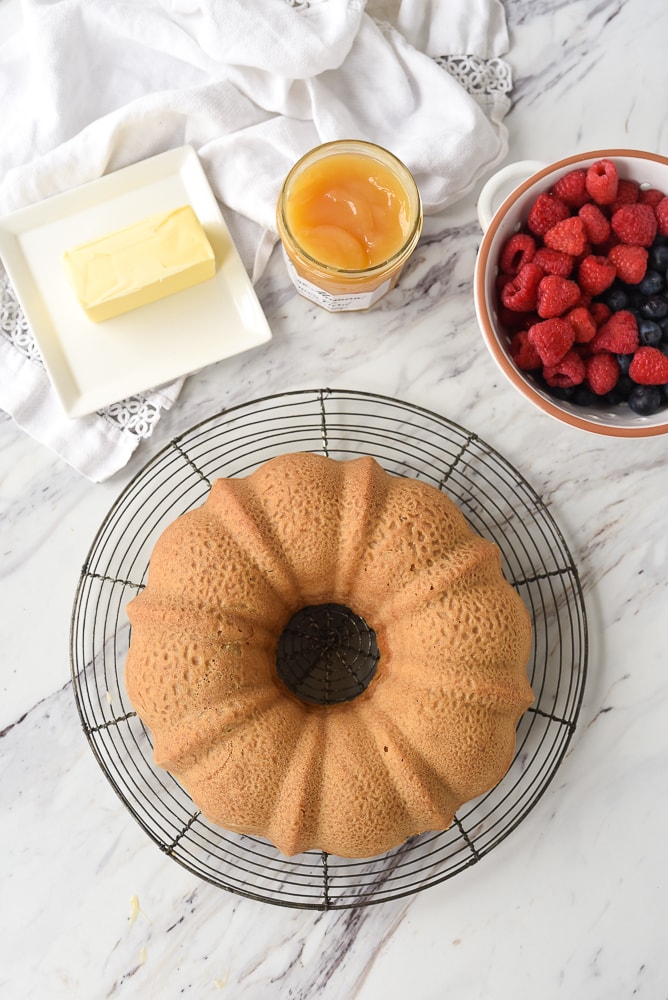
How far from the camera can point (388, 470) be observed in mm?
1697

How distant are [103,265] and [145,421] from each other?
12.5 inches

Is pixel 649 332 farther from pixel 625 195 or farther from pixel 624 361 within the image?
pixel 625 195

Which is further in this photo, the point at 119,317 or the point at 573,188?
the point at 119,317

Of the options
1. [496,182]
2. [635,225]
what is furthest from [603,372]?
[496,182]

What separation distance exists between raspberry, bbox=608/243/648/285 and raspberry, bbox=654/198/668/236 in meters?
0.05

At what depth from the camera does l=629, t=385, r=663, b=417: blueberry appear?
4.60 feet

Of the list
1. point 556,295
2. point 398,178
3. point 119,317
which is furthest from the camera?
point 119,317

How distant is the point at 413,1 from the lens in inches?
64.9

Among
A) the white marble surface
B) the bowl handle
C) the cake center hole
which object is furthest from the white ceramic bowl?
the cake center hole

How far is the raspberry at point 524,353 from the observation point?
143 cm

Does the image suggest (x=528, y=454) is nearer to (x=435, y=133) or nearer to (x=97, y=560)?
(x=435, y=133)

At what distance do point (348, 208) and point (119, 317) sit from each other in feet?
1.71

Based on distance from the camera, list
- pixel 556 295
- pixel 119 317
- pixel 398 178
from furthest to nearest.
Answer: pixel 119 317, pixel 398 178, pixel 556 295

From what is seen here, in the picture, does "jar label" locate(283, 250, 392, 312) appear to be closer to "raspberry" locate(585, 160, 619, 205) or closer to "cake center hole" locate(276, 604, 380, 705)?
"raspberry" locate(585, 160, 619, 205)
